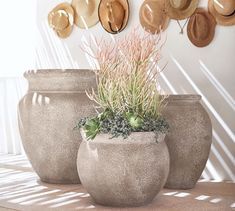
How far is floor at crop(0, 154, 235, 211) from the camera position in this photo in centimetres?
190

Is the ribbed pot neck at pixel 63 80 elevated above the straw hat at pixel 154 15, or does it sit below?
below

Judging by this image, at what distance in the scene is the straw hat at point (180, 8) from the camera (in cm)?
268

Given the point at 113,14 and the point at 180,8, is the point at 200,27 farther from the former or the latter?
the point at 113,14

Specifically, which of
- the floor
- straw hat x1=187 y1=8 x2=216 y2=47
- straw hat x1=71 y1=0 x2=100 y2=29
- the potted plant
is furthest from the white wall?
the potted plant

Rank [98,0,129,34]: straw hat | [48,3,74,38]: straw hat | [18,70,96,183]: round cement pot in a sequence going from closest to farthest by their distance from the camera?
[18,70,96,183]: round cement pot < [98,0,129,34]: straw hat < [48,3,74,38]: straw hat

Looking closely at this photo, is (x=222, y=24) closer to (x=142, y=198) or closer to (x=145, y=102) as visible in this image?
(x=145, y=102)

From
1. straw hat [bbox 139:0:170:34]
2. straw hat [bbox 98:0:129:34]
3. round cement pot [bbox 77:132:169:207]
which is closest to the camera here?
round cement pot [bbox 77:132:169:207]

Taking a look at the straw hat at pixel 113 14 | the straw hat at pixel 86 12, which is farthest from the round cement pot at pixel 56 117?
the straw hat at pixel 86 12

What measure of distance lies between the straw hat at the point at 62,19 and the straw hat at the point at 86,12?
0.17 ft

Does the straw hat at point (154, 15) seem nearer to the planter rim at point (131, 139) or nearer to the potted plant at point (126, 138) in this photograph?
the potted plant at point (126, 138)

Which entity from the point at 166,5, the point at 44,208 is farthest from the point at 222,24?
the point at 44,208

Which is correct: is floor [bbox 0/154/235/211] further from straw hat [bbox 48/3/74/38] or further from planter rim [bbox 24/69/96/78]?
Answer: straw hat [bbox 48/3/74/38]

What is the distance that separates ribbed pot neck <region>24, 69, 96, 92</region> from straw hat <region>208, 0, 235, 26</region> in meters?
0.82

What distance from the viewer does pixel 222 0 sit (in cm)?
253
